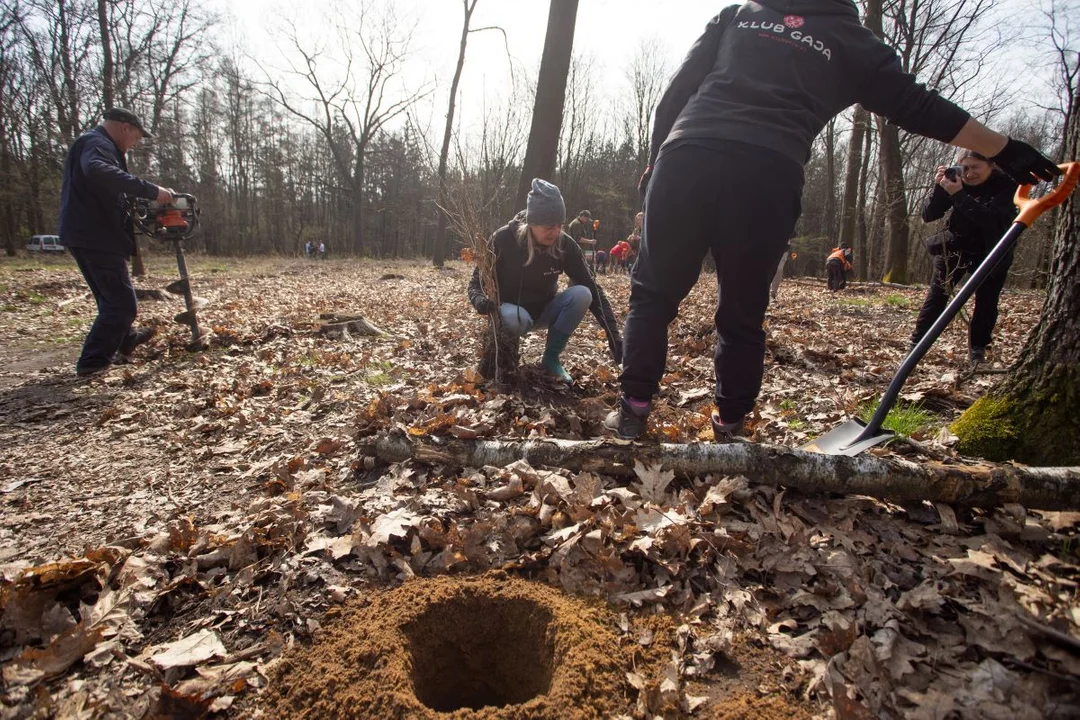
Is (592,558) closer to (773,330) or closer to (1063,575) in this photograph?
(1063,575)

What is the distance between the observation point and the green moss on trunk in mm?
2197

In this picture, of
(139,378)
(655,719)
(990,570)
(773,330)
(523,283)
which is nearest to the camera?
(655,719)

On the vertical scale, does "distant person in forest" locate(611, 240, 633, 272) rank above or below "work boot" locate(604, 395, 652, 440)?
above

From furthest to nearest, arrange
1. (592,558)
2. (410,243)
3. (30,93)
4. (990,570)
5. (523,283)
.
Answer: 1. (410,243)
2. (30,93)
3. (523,283)
4. (592,558)
5. (990,570)

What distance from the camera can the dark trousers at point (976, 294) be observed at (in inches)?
147

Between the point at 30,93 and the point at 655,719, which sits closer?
the point at 655,719

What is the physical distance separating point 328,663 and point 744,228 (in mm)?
2208

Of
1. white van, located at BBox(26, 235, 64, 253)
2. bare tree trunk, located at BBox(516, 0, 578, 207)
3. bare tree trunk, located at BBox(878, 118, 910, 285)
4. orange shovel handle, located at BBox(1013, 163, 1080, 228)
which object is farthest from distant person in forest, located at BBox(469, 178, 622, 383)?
white van, located at BBox(26, 235, 64, 253)

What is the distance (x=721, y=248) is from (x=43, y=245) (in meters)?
34.6

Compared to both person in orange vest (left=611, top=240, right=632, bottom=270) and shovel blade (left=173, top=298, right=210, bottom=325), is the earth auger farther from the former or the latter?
person in orange vest (left=611, top=240, right=632, bottom=270)

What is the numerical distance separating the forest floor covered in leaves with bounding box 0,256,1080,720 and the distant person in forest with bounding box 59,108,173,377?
156cm

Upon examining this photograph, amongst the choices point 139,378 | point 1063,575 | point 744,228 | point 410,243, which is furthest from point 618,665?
point 410,243

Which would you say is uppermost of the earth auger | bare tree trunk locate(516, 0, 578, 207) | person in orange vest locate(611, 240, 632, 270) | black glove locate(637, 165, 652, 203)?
bare tree trunk locate(516, 0, 578, 207)

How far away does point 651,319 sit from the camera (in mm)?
→ 2434
